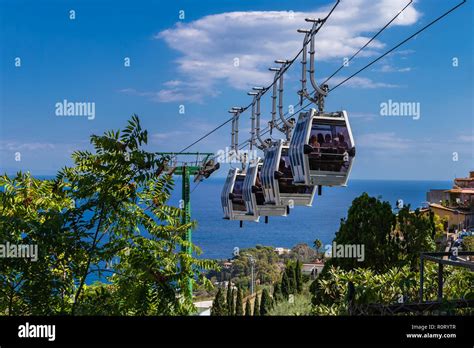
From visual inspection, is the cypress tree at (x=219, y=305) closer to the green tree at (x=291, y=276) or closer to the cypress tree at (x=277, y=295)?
the cypress tree at (x=277, y=295)

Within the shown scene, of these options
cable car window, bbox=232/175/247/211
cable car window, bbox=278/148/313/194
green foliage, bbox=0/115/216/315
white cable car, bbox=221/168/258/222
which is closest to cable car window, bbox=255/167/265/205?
white cable car, bbox=221/168/258/222

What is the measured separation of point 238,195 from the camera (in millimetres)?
13773

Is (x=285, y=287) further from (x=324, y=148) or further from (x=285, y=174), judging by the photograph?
(x=324, y=148)

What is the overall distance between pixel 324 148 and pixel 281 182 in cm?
194

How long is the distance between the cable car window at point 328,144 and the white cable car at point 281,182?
1601mm

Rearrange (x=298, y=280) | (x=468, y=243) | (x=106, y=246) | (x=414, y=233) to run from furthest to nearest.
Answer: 1. (x=298, y=280)
2. (x=468, y=243)
3. (x=414, y=233)
4. (x=106, y=246)

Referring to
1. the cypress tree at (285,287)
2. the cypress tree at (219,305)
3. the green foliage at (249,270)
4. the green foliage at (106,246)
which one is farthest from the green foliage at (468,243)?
the green foliage at (106,246)

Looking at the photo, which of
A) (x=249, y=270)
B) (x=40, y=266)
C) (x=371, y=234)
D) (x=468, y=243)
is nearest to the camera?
(x=40, y=266)

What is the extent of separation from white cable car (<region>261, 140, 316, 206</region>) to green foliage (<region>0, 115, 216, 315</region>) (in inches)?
257

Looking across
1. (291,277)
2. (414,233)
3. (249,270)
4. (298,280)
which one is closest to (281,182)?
(414,233)

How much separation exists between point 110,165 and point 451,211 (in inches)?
1302

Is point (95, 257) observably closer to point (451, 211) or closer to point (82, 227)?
point (82, 227)
